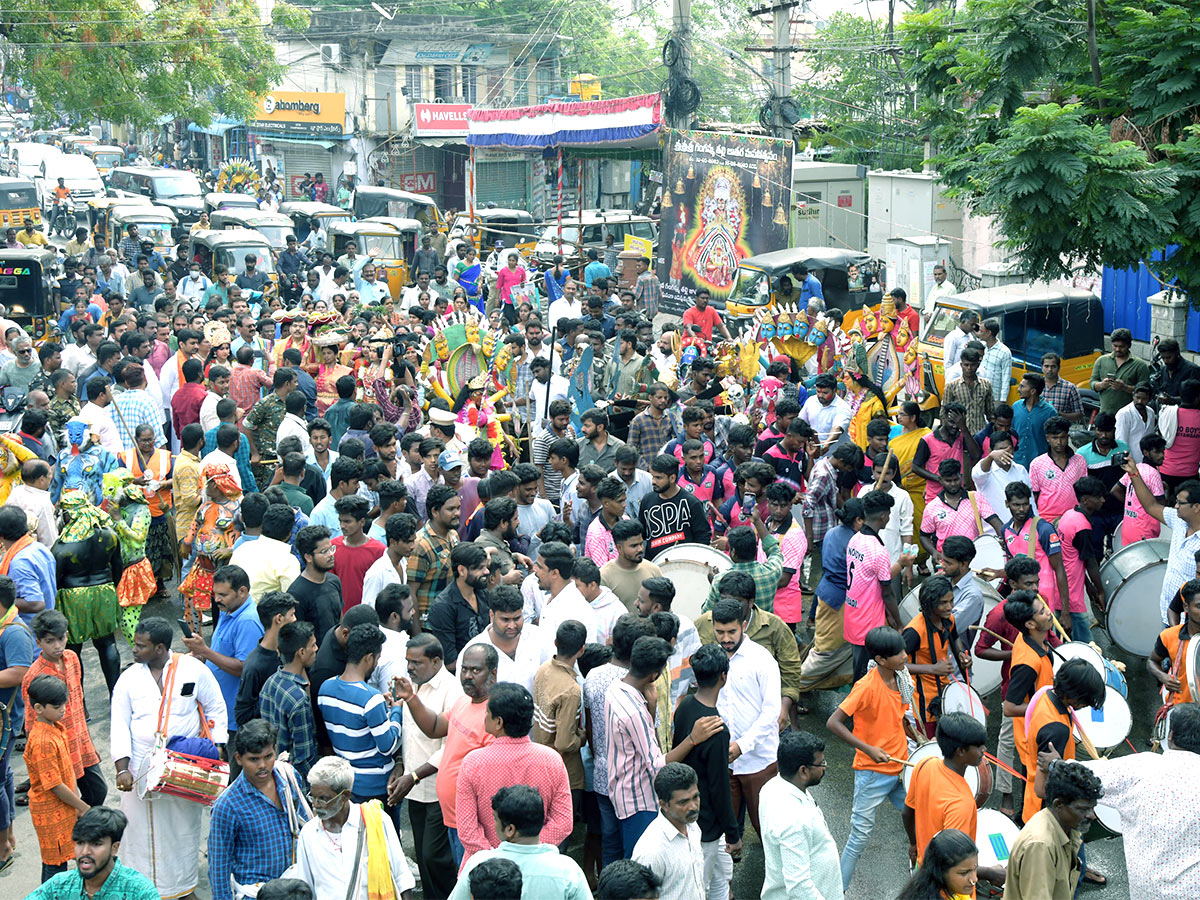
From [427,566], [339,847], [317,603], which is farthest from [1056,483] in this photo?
[339,847]

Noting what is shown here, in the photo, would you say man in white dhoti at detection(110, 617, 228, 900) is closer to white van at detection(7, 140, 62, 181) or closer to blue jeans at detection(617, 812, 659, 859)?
blue jeans at detection(617, 812, 659, 859)

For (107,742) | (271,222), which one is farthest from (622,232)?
(107,742)

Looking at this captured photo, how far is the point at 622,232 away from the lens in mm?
30500

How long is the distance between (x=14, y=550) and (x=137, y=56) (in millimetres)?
25775

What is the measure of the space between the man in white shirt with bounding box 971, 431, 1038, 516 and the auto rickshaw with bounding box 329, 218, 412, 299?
17974 mm

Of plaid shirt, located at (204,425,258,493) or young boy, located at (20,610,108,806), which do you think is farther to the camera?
plaid shirt, located at (204,425,258,493)

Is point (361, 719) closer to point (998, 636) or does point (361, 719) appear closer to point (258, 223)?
point (998, 636)

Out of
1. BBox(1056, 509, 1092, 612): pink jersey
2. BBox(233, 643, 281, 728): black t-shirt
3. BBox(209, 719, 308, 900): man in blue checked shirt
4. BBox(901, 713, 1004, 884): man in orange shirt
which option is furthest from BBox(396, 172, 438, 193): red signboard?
BBox(901, 713, 1004, 884): man in orange shirt

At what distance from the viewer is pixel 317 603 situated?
7066 mm

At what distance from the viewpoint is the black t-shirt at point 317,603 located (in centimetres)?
704

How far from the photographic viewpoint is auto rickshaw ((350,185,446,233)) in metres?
35.9

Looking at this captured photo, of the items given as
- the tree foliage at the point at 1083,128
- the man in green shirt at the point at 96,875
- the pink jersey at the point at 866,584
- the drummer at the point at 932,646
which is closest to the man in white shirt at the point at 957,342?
the tree foliage at the point at 1083,128

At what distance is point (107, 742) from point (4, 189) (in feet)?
89.0

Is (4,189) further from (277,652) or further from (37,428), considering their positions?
(277,652)
